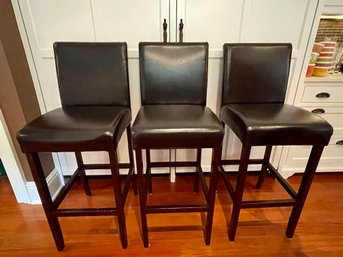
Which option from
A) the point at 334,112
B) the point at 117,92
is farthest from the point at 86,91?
the point at 334,112

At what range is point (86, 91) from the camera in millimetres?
1138

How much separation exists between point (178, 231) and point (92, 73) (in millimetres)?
991

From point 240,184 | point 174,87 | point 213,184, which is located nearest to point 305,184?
point 240,184

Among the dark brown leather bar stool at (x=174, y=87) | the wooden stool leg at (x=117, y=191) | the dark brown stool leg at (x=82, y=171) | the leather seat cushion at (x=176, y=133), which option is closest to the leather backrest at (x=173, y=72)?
the dark brown leather bar stool at (x=174, y=87)

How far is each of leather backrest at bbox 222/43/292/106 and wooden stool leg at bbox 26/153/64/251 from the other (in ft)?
3.18

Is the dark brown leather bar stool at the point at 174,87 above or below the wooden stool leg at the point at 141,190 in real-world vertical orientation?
above

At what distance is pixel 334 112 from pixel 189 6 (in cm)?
119

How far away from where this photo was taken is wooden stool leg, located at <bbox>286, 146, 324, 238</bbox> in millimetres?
947

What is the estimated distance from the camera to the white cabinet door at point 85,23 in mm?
1129

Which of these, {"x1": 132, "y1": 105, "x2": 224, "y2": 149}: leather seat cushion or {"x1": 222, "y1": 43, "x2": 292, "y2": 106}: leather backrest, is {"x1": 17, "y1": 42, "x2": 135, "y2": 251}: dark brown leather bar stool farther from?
{"x1": 222, "y1": 43, "x2": 292, "y2": 106}: leather backrest

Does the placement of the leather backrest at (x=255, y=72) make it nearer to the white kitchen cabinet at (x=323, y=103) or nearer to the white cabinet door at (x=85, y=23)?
the white kitchen cabinet at (x=323, y=103)

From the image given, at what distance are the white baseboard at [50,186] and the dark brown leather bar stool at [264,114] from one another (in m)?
1.14

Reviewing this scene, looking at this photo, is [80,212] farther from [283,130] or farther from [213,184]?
[283,130]

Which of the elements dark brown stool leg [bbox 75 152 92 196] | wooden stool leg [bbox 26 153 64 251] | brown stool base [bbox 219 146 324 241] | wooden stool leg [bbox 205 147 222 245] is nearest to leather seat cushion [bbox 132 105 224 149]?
wooden stool leg [bbox 205 147 222 245]
